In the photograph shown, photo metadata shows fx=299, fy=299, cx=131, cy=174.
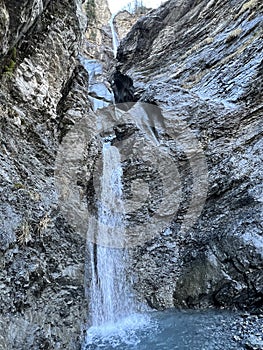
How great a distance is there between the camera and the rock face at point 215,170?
806 cm

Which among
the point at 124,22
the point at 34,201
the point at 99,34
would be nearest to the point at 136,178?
the point at 34,201

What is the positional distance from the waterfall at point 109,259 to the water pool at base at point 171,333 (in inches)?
20.3

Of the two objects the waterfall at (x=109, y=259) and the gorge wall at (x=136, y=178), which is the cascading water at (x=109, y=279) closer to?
the waterfall at (x=109, y=259)

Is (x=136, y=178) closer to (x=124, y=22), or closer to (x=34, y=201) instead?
(x=34, y=201)

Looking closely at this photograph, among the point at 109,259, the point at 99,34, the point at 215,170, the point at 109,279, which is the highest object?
the point at 99,34

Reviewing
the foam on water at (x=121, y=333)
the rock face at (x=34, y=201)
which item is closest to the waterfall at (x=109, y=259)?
the foam on water at (x=121, y=333)

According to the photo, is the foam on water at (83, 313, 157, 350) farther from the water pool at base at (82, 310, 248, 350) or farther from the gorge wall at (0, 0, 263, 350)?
the gorge wall at (0, 0, 263, 350)

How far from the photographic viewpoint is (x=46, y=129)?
10.2 metres

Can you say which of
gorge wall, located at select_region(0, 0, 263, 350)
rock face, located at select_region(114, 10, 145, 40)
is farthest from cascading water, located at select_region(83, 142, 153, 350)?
rock face, located at select_region(114, 10, 145, 40)

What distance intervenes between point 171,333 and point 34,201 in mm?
4671

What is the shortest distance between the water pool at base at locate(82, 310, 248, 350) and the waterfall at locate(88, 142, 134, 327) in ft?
1.70

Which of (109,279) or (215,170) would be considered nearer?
(109,279)

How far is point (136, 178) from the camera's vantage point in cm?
1266

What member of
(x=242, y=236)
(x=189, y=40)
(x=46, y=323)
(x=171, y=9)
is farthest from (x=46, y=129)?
(x=171, y=9)
